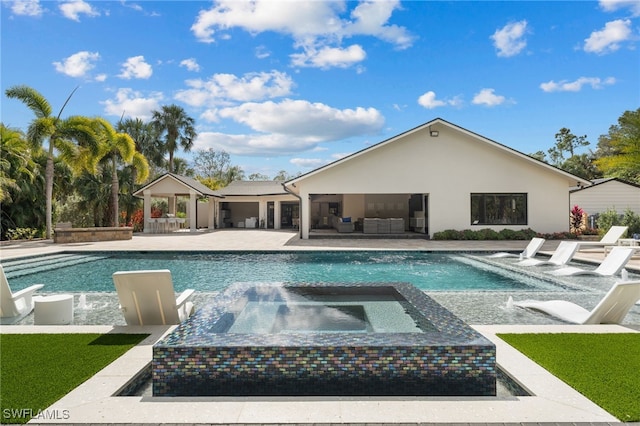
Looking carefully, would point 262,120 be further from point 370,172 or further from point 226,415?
point 226,415

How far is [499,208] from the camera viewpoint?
20.0m

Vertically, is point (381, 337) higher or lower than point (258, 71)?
lower

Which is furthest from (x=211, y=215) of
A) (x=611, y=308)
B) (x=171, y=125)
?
(x=611, y=308)

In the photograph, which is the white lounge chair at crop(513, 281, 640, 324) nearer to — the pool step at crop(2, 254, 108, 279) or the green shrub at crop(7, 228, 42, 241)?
the pool step at crop(2, 254, 108, 279)

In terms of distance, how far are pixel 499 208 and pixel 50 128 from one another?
22.3 m

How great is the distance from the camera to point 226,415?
280cm

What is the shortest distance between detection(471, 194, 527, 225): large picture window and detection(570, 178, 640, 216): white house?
7.72 m

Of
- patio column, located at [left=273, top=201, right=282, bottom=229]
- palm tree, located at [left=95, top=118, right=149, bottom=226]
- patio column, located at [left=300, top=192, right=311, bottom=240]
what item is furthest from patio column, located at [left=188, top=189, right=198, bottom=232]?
patio column, located at [left=300, top=192, right=311, bottom=240]

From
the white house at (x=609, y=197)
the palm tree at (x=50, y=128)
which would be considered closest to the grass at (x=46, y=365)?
the palm tree at (x=50, y=128)

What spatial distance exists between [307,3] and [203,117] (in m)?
30.9

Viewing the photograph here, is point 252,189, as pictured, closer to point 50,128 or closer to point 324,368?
point 50,128

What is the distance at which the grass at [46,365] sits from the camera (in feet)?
9.71

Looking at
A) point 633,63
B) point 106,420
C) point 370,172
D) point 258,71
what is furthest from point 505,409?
point 633,63

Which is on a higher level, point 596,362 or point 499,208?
point 499,208
